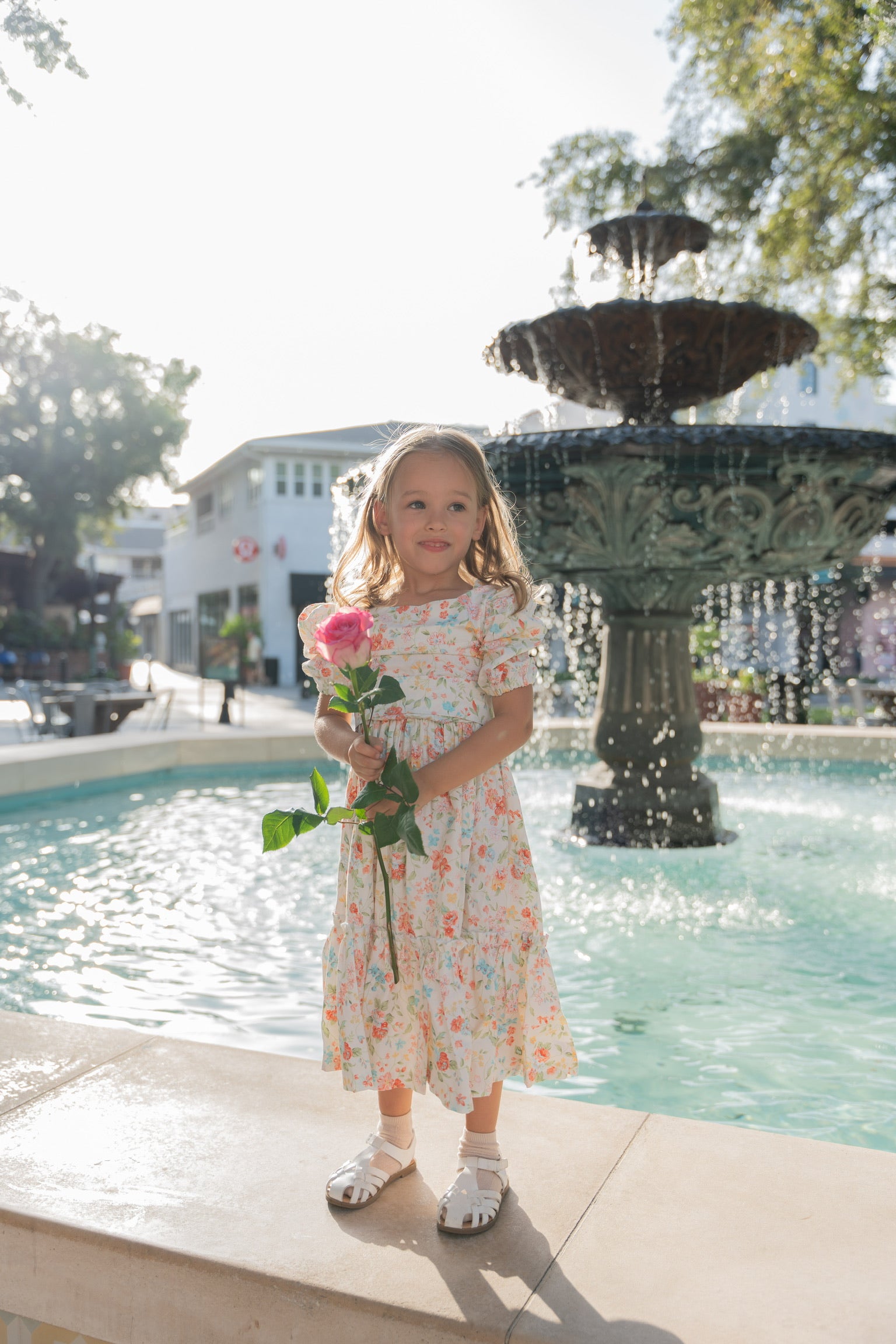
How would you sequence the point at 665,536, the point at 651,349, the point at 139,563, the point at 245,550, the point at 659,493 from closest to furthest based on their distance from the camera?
the point at 659,493 < the point at 665,536 < the point at 651,349 < the point at 245,550 < the point at 139,563

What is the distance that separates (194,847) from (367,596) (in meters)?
4.03

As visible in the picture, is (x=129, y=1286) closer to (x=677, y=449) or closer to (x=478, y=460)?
(x=478, y=460)

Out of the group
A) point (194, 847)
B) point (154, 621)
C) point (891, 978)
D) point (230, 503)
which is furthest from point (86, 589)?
point (891, 978)

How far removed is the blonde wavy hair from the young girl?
1.3 inches

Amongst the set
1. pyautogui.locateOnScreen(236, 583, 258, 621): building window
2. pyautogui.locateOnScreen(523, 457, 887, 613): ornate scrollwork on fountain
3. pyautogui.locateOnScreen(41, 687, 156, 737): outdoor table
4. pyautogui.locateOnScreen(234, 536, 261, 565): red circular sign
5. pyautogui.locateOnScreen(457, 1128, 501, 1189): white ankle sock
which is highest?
pyautogui.locateOnScreen(234, 536, 261, 565): red circular sign

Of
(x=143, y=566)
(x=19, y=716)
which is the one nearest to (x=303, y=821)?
(x=19, y=716)

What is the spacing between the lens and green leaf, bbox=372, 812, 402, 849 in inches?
70.1

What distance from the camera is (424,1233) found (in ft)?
5.71

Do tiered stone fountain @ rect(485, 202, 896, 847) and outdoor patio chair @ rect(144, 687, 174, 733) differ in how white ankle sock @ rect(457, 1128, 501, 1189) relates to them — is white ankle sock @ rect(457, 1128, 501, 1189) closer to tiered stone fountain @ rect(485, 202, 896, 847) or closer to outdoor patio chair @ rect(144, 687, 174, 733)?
tiered stone fountain @ rect(485, 202, 896, 847)

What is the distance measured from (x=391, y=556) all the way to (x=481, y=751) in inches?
20.7

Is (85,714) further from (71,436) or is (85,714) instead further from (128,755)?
(71,436)

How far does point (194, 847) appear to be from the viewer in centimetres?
586

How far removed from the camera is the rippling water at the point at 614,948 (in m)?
2.85

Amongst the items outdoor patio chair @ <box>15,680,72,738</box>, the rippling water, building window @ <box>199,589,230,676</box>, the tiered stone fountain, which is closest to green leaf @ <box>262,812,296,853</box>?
the rippling water
